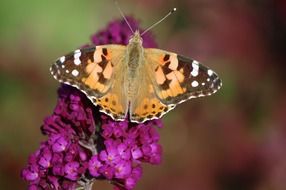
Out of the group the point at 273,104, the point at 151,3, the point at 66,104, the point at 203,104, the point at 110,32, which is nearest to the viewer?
the point at 66,104

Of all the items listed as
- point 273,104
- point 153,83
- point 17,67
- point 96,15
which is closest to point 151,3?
point 96,15

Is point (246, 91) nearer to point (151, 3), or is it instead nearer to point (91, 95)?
point (151, 3)

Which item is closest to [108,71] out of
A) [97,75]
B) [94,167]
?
[97,75]

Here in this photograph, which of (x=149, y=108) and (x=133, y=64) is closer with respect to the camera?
(x=149, y=108)

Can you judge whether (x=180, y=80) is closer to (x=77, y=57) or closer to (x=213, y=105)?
(x=77, y=57)

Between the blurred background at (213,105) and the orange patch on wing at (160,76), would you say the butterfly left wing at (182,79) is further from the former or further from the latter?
the blurred background at (213,105)

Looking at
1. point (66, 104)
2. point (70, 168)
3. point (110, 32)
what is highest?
point (110, 32)
